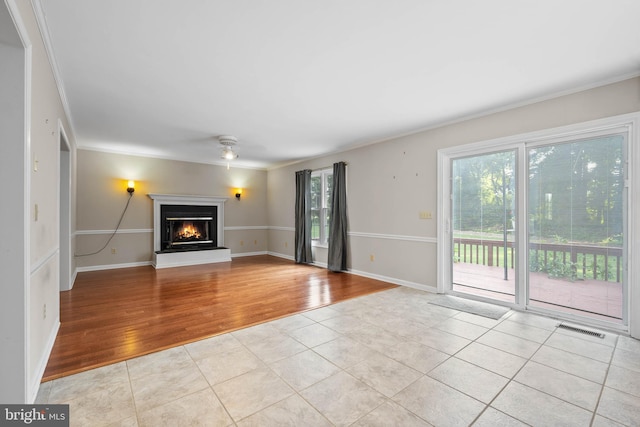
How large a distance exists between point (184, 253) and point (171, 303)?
2892 mm

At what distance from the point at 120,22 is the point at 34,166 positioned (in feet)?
3.89

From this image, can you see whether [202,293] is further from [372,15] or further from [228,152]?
[372,15]

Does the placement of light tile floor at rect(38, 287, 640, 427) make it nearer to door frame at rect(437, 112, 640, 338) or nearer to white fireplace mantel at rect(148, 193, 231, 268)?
door frame at rect(437, 112, 640, 338)

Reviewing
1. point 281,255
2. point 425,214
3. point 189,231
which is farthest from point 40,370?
point 281,255

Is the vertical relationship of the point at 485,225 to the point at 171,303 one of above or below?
above

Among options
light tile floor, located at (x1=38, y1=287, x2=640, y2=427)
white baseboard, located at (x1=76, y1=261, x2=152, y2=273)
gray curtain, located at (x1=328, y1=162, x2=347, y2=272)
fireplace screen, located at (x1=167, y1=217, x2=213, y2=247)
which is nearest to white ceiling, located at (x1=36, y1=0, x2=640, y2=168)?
gray curtain, located at (x1=328, y1=162, x2=347, y2=272)

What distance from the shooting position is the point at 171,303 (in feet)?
12.5

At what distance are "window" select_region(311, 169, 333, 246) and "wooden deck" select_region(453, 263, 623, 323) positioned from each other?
3.07 meters

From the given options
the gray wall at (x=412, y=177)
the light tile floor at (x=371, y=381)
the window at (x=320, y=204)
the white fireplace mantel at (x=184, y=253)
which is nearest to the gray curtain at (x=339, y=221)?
the gray wall at (x=412, y=177)

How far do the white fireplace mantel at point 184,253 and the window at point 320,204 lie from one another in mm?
2353

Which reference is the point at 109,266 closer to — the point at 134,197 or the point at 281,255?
the point at 134,197

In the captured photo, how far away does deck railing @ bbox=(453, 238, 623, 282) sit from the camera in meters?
3.03

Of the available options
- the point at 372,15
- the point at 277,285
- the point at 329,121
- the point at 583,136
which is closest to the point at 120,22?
the point at 372,15

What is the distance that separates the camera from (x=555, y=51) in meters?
2.43
